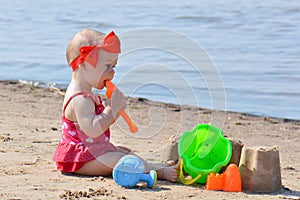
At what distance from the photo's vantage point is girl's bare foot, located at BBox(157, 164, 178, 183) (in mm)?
4738

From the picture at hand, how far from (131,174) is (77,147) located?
50 centimetres

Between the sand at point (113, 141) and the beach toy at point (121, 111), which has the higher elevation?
the beach toy at point (121, 111)

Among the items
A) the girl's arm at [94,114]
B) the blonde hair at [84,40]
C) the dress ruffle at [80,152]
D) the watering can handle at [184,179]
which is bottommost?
the watering can handle at [184,179]

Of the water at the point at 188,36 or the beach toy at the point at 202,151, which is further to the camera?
the water at the point at 188,36

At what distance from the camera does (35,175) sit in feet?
15.6

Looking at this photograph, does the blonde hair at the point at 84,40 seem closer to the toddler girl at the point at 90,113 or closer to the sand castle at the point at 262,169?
the toddler girl at the point at 90,113

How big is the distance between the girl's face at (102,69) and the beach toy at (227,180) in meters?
0.96

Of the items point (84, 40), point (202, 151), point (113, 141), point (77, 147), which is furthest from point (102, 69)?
point (113, 141)

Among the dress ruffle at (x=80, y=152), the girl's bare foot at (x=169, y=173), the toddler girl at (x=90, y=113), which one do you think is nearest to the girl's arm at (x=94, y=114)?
the toddler girl at (x=90, y=113)

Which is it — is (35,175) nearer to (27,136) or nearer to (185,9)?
(27,136)

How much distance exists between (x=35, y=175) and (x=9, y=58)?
6.85 metres

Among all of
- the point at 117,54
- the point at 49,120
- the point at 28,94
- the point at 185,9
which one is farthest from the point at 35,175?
the point at 185,9

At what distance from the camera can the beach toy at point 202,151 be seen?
4.70m

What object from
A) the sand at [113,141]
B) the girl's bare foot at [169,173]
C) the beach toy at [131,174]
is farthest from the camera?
the girl's bare foot at [169,173]
